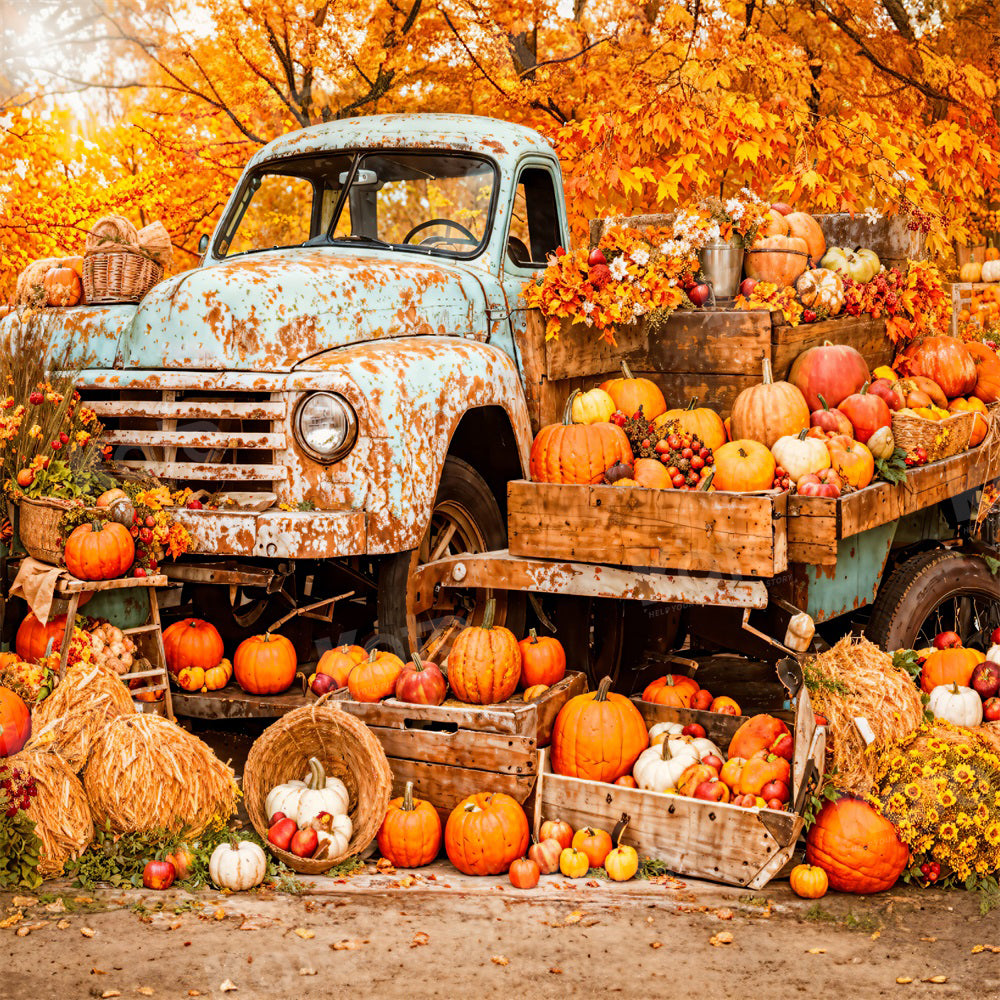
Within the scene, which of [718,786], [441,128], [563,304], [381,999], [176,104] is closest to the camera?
[381,999]

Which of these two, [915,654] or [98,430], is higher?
[98,430]

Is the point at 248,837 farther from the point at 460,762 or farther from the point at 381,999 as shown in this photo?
the point at 381,999

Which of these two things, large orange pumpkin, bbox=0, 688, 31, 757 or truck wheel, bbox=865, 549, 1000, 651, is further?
truck wheel, bbox=865, 549, 1000, 651

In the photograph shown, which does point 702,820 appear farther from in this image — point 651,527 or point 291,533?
point 291,533

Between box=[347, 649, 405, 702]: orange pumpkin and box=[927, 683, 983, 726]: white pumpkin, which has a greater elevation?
box=[347, 649, 405, 702]: orange pumpkin

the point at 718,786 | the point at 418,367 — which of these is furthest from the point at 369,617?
the point at 718,786

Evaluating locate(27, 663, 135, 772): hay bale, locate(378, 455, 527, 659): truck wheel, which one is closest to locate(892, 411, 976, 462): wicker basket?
locate(378, 455, 527, 659): truck wheel

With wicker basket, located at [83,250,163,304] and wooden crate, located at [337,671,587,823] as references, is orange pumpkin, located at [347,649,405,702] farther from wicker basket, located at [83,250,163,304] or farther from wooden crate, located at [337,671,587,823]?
wicker basket, located at [83,250,163,304]

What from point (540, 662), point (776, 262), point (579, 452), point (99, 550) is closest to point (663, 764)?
point (540, 662)

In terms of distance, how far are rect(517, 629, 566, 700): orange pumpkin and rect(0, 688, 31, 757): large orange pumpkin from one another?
6.30 ft

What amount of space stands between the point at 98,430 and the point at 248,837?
2.03 m

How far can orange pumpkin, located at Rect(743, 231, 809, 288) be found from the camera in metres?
6.40

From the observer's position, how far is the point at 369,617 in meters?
6.38

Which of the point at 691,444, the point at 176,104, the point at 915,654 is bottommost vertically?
the point at 915,654
